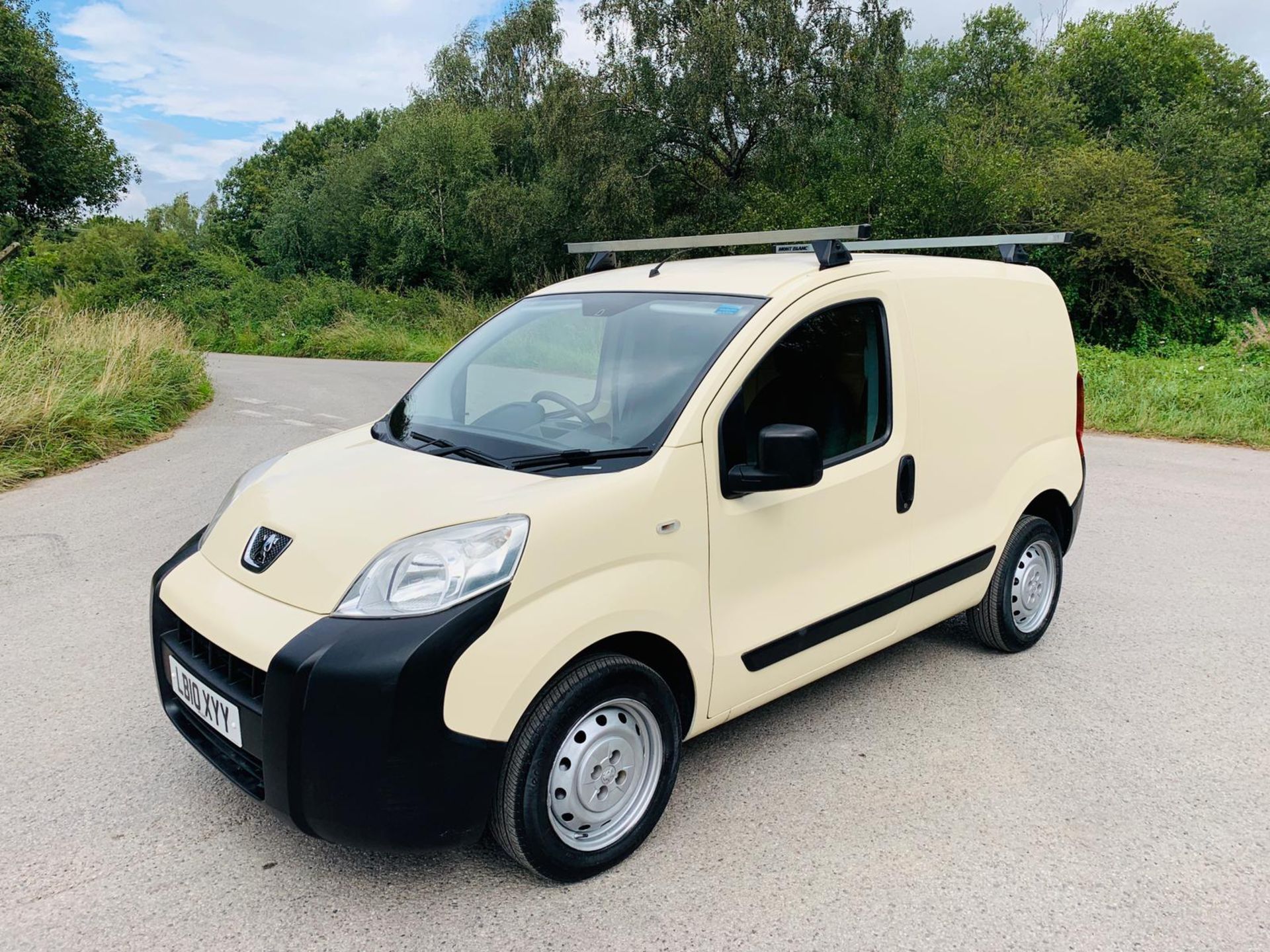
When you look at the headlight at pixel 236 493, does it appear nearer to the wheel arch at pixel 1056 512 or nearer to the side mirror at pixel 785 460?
the side mirror at pixel 785 460

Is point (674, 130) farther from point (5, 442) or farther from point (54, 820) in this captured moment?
point (54, 820)

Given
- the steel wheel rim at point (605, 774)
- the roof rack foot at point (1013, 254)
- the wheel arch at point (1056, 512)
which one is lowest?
the steel wheel rim at point (605, 774)

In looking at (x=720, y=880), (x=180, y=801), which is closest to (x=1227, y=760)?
(x=720, y=880)

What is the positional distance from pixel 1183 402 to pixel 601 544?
11.8 metres

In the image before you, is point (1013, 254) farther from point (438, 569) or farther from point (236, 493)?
point (236, 493)

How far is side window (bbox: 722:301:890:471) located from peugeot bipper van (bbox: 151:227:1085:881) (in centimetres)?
1

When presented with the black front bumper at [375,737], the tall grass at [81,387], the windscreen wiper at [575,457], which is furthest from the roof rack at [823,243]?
the tall grass at [81,387]

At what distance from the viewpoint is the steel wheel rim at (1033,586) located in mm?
4344

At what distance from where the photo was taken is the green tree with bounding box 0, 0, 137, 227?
22.8 m

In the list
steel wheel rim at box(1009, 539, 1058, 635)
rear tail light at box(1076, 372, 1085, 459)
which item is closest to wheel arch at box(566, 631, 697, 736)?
steel wheel rim at box(1009, 539, 1058, 635)

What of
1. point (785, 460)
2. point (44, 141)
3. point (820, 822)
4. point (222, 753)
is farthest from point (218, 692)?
point (44, 141)

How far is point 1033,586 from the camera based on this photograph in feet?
14.6

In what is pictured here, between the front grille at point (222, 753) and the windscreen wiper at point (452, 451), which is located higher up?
the windscreen wiper at point (452, 451)

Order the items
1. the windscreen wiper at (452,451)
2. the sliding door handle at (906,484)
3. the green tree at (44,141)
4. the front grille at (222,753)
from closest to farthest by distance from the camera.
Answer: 1. the front grille at (222,753)
2. the windscreen wiper at (452,451)
3. the sliding door handle at (906,484)
4. the green tree at (44,141)
